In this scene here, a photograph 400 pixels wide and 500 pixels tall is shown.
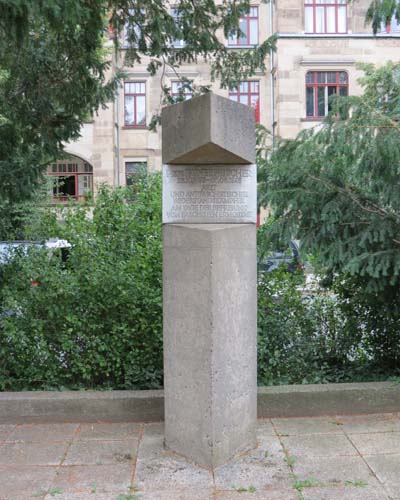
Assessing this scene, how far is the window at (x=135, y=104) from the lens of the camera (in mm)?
31281

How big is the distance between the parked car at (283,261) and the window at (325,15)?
26.9 m

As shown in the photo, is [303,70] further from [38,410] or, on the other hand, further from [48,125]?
[38,410]

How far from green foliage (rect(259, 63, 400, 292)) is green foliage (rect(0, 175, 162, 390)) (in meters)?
1.49

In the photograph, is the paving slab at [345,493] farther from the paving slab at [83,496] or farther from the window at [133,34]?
the window at [133,34]

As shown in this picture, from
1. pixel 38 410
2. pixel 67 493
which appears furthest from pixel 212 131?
pixel 38 410

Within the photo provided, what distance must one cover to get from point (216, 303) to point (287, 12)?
2872 centimetres

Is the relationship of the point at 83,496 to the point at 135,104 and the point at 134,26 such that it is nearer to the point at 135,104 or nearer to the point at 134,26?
the point at 134,26

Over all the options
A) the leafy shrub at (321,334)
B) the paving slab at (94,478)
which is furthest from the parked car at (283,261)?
the paving slab at (94,478)

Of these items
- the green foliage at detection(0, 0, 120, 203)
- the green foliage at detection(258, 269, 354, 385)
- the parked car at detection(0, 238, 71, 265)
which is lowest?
the green foliage at detection(258, 269, 354, 385)

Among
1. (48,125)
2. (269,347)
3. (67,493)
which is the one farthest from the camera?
(48,125)

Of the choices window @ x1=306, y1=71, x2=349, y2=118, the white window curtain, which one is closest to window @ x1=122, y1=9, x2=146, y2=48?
window @ x1=306, y1=71, x2=349, y2=118

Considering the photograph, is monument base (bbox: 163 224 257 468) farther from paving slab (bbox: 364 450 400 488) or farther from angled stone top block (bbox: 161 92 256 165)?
paving slab (bbox: 364 450 400 488)

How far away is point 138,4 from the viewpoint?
22.9ft

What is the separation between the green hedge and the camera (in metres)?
5.59
